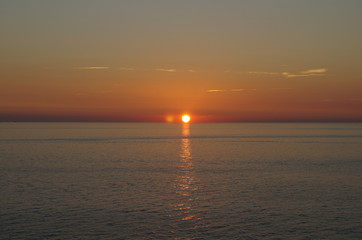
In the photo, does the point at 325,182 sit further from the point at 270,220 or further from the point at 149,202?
the point at 149,202

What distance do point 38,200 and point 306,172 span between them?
36368 millimetres

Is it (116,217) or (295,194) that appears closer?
(116,217)

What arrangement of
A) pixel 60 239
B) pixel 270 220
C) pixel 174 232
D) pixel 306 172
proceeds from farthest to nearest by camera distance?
pixel 306 172, pixel 270 220, pixel 174 232, pixel 60 239

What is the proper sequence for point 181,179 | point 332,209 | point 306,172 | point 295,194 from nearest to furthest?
point 332,209, point 295,194, point 181,179, point 306,172

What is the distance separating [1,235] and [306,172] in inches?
1633

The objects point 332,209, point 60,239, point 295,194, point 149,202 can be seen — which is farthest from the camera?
point 295,194

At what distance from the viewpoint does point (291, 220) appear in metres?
27.5

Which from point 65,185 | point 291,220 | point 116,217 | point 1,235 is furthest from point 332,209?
point 65,185

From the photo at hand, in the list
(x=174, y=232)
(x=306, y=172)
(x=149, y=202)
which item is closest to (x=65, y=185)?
(x=149, y=202)

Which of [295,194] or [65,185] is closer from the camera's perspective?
[295,194]

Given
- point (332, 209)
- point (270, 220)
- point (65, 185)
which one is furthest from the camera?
point (65, 185)

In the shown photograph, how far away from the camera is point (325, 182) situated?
144 feet

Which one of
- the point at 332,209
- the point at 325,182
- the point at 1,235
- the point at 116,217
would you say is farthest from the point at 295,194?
the point at 1,235

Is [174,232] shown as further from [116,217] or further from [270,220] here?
[270,220]
